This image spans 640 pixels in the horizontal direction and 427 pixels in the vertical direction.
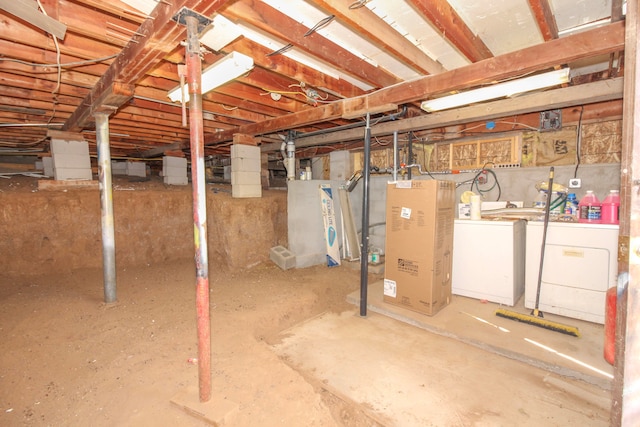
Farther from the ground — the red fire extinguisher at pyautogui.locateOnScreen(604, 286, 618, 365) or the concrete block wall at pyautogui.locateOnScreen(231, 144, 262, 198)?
the concrete block wall at pyautogui.locateOnScreen(231, 144, 262, 198)

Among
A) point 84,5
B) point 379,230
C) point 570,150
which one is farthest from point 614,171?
point 84,5

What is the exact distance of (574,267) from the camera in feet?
9.01

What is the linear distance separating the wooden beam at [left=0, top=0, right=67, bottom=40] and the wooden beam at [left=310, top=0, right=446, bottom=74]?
4.53 ft

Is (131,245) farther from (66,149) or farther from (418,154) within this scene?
(418,154)

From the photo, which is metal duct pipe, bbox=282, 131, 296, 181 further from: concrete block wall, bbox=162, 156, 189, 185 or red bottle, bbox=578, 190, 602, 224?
red bottle, bbox=578, 190, 602, 224

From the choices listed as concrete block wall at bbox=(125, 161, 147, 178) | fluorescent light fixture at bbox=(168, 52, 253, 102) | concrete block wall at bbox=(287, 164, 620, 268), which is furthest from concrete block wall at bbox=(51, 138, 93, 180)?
fluorescent light fixture at bbox=(168, 52, 253, 102)

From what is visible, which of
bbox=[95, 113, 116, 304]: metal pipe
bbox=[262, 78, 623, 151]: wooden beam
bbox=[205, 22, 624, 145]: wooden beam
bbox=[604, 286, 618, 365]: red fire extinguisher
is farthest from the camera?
bbox=[95, 113, 116, 304]: metal pipe

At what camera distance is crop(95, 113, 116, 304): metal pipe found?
3.05 m

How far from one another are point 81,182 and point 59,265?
1.40m

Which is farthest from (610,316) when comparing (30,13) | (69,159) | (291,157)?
(69,159)

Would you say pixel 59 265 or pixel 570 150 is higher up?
pixel 570 150

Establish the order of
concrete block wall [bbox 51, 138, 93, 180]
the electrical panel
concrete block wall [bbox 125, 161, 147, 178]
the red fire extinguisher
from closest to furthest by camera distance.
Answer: the red fire extinguisher < the electrical panel < concrete block wall [bbox 51, 138, 93, 180] < concrete block wall [bbox 125, 161, 147, 178]

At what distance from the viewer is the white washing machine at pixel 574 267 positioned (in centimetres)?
261

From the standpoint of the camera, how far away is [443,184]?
9.82 feet
